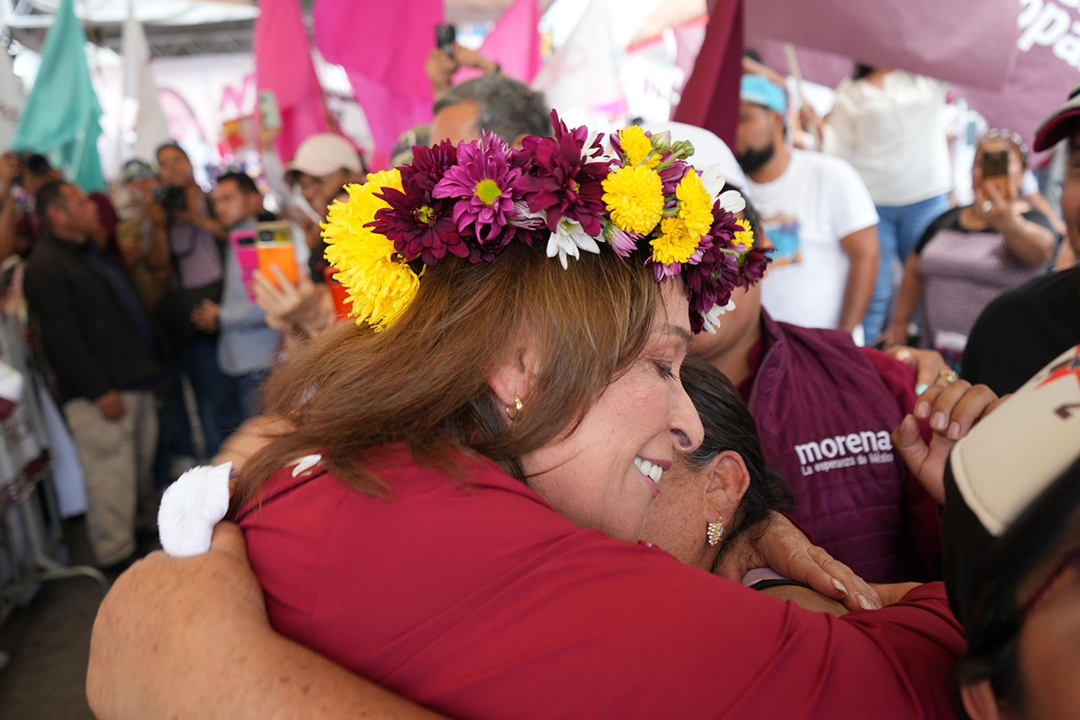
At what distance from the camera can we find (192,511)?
130 cm

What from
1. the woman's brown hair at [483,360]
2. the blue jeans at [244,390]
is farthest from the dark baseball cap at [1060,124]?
the blue jeans at [244,390]

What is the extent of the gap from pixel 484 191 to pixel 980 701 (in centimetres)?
100

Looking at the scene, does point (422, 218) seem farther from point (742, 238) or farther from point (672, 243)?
point (742, 238)

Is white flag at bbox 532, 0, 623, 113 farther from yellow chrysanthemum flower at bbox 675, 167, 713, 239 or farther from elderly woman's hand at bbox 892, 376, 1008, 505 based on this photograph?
yellow chrysanthemum flower at bbox 675, 167, 713, 239

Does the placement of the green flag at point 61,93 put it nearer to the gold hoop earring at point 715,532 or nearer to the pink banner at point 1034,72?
the pink banner at point 1034,72

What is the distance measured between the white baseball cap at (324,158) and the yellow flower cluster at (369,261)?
3.56 meters

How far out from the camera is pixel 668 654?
1.00 m

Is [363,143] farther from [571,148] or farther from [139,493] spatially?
[571,148]

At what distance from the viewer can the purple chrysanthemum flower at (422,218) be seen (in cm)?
136

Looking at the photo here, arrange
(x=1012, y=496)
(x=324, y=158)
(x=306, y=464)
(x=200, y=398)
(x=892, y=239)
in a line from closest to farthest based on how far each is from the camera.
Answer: (x=1012, y=496) < (x=306, y=464) < (x=324, y=158) < (x=892, y=239) < (x=200, y=398)

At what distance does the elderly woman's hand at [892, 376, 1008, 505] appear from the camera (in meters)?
1.66

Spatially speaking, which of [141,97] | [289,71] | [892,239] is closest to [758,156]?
[892,239]

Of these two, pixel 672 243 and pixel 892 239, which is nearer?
pixel 672 243

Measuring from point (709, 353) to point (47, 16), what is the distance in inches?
580
